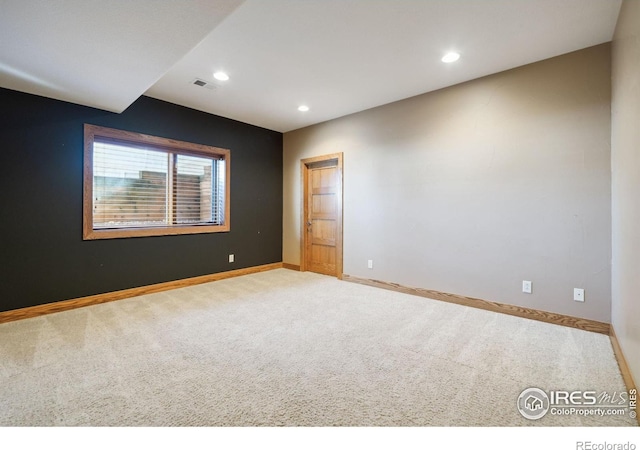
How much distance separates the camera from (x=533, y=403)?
1621 mm

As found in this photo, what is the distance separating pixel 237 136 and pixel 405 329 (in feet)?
12.7

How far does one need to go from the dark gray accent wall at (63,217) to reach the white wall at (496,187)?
2.48 m

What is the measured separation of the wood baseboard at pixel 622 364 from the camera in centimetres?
170

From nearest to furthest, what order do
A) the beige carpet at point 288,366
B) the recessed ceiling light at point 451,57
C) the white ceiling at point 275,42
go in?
the beige carpet at point 288,366, the white ceiling at point 275,42, the recessed ceiling light at point 451,57

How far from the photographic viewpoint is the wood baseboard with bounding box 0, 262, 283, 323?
2923 millimetres

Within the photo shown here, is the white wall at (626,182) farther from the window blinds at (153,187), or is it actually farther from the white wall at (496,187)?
the window blinds at (153,187)

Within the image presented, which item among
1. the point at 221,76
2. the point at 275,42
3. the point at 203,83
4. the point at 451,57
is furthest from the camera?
the point at 203,83

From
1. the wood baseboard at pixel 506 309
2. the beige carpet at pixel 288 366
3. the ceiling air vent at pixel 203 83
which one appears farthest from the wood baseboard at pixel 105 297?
the ceiling air vent at pixel 203 83

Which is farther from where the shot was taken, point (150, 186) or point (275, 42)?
point (150, 186)

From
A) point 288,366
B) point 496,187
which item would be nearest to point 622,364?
point 496,187

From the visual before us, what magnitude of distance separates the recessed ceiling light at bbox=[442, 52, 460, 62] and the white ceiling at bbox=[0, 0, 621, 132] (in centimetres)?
6

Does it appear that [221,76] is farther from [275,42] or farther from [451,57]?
[451,57]

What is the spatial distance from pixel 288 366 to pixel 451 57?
3.09m
